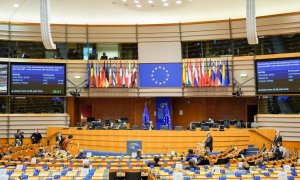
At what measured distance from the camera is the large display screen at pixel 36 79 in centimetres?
2603

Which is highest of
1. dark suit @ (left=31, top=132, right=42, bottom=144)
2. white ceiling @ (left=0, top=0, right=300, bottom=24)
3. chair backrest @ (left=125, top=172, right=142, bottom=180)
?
white ceiling @ (left=0, top=0, right=300, bottom=24)

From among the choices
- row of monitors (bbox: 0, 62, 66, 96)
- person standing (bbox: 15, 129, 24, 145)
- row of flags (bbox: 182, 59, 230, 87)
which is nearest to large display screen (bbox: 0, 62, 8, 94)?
row of monitors (bbox: 0, 62, 66, 96)

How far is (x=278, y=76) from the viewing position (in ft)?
79.2

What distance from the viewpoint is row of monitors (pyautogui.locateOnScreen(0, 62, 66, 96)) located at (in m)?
26.0

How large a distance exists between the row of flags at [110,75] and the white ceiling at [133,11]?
3497mm

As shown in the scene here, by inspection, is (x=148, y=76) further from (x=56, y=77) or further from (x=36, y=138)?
(x=36, y=138)

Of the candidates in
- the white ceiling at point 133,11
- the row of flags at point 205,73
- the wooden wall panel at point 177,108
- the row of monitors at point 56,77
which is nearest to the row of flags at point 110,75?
the row of monitors at point 56,77

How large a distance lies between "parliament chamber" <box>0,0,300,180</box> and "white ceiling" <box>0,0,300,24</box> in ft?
0.23

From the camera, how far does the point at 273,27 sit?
25.2 m

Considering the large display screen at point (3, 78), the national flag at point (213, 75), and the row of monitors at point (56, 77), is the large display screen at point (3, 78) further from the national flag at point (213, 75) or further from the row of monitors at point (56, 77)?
the national flag at point (213, 75)

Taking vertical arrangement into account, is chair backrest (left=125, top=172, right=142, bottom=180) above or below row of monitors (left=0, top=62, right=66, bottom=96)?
below

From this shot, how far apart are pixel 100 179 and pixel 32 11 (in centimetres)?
1811

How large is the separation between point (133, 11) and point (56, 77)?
23.0 ft

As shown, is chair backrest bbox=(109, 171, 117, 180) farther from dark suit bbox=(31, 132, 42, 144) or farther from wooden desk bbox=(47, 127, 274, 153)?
dark suit bbox=(31, 132, 42, 144)
